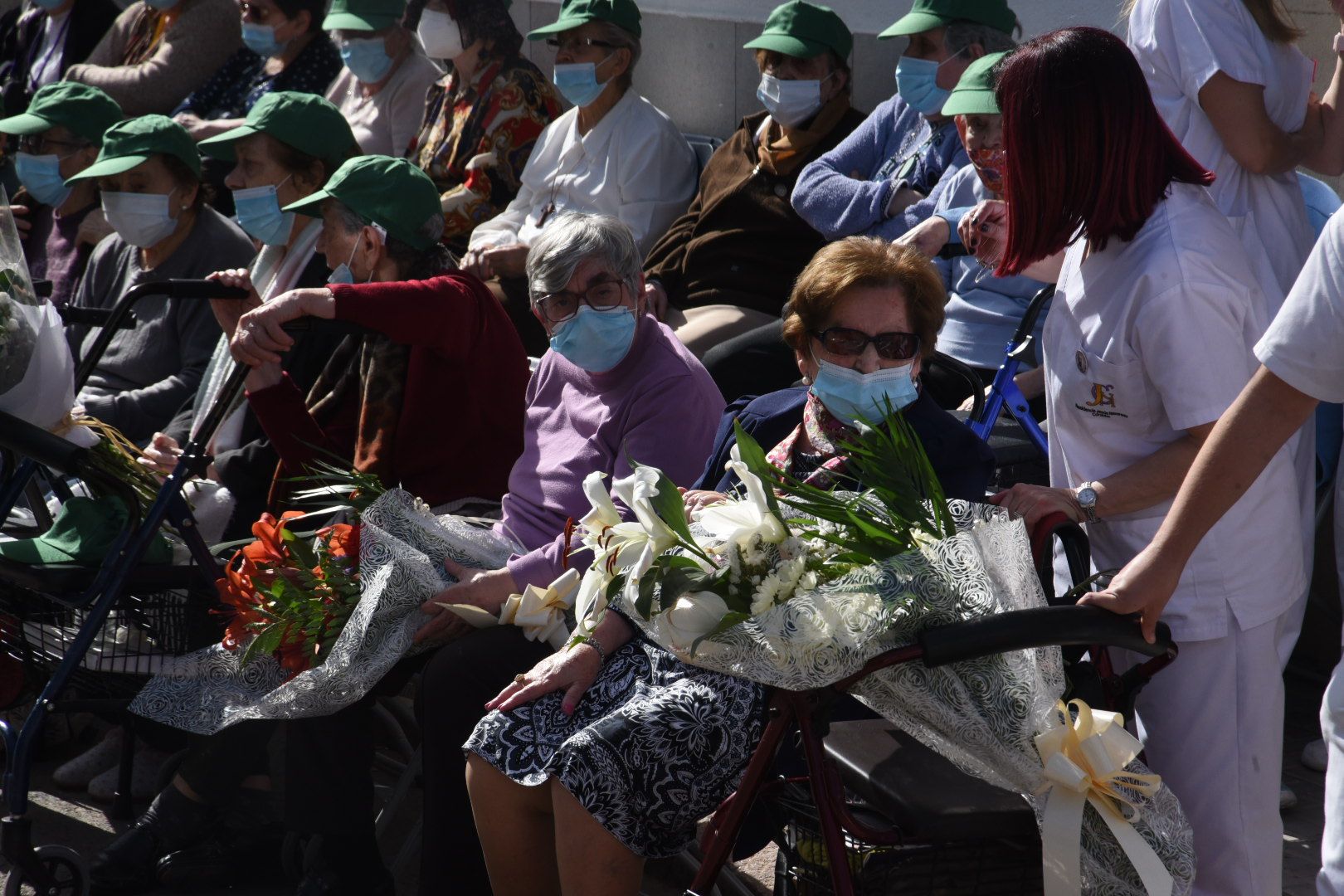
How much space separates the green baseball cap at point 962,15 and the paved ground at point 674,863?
2.38 meters

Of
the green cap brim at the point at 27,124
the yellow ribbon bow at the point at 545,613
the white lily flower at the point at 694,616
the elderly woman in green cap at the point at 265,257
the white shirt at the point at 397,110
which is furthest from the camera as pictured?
the white shirt at the point at 397,110

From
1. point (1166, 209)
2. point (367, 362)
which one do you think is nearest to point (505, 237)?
point (367, 362)

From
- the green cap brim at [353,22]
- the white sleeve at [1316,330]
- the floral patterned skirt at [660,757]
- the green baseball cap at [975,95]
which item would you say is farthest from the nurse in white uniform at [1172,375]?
the green cap brim at [353,22]

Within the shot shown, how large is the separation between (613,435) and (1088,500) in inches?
53.0

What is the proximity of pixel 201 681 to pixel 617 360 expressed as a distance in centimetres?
132

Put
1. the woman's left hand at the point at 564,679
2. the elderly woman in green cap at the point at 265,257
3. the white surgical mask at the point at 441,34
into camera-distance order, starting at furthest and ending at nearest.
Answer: the white surgical mask at the point at 441,34
the elderly woman in green cap at the point at 265,257
the woman's left hand at the point at 564,679

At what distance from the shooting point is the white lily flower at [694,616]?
2.38 metres

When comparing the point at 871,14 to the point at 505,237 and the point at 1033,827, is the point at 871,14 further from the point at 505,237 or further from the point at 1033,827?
the point at 1033,827

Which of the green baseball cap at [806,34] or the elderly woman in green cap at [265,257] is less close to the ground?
the green baseball cap at [806,34]

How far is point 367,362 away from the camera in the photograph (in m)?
4.38

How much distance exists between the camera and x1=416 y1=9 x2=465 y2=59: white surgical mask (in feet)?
23.1

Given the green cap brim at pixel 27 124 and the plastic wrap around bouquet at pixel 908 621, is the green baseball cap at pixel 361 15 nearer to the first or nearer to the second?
the green cap brim at pixel 27 124

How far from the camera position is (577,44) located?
20.6 feet

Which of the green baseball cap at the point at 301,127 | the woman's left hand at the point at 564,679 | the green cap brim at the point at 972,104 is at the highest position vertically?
the green cap brim at the point at 972,104
